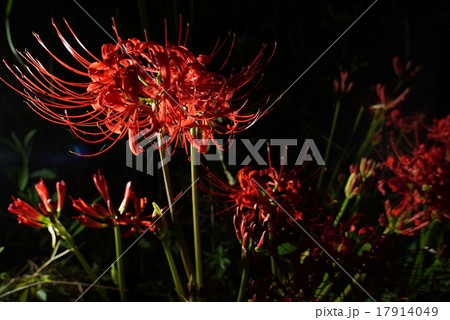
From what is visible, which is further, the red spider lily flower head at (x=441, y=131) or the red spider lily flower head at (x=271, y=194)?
the red spider lily flower head at (x=441, y=131)

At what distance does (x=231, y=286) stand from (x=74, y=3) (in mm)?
404

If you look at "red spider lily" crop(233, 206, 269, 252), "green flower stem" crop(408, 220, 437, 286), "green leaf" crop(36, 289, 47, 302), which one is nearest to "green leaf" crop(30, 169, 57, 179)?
"green leaf" crop(36, 289, 47, 302)

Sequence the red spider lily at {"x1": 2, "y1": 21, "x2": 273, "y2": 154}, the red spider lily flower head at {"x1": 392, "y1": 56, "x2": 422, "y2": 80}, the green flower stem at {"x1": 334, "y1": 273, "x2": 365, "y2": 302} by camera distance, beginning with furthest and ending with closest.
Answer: the red spider lily flower head at {"x1": 392, "y1": 56, "x2": 422, "y2": 80} → the green flower stem at {"x1": 334, "y1": 273, "x2": 365, "y2": 302} → the red spider lily at {"x1": 2, "y1": 21, "x2": 273, "y2": 154}

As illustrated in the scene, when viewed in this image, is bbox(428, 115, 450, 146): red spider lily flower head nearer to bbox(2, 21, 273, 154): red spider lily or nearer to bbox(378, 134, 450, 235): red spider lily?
bbox(378, 134, 450, 235): red spider lily

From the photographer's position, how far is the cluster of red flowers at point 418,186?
19.1 inches

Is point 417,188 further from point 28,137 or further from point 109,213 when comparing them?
point 28,137

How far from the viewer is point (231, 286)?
50 centimetres

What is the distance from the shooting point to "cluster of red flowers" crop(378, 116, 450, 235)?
486 mm

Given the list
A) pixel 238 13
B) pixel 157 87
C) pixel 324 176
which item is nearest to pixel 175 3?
pixel 238 13

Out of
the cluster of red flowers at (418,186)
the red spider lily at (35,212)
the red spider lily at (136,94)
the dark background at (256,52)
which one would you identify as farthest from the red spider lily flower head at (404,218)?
the red spider lily at (35,212)

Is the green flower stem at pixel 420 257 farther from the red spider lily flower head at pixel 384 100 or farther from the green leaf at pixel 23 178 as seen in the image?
the green leaf at pixel 23 178

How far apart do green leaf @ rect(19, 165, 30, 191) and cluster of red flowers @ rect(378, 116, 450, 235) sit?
0.45 metres

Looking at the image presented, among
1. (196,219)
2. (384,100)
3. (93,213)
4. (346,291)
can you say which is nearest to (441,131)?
(384,100)
